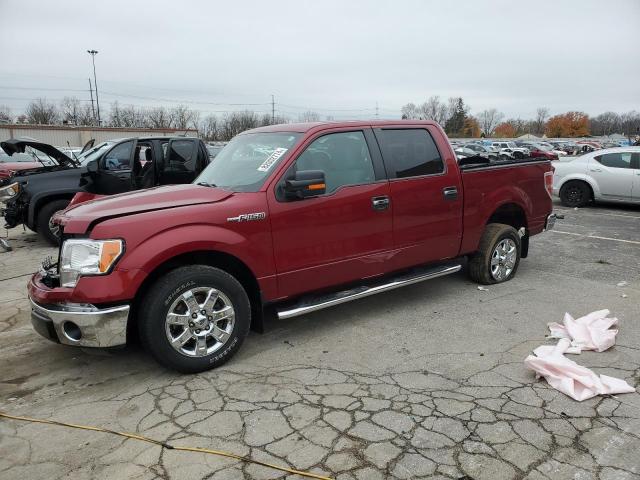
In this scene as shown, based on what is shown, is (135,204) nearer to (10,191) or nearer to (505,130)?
(10,191)

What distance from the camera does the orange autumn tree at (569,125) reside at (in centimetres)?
13150

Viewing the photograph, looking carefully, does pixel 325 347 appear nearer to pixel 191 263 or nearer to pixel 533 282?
pixel 191 263

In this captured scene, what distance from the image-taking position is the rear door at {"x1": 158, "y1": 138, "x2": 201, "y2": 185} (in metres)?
8.61

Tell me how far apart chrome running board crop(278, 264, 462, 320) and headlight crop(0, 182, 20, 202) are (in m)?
6.75

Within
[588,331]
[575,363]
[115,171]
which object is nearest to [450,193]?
[588,331]

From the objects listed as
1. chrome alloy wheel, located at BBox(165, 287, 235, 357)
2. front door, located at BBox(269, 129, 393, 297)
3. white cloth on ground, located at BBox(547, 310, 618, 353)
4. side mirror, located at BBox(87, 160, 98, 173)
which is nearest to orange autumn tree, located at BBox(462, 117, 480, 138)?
side mirror, located at BBox(87, 160, 98, 173)

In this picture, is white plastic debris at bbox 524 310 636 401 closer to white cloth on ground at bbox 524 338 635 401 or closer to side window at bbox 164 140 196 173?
white cloth on ground at bbox 524 338 635 401

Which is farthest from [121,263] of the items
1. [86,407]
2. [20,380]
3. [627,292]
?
[627,292]

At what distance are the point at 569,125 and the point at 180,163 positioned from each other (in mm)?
144831

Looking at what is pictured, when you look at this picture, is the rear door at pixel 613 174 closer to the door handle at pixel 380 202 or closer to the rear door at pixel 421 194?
the rear door at pixel 421 194

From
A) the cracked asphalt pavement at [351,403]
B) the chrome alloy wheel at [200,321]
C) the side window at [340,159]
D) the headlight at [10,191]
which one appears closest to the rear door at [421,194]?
the side window at [340,159]

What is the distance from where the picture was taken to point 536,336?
445cm

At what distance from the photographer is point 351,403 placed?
10.9 feet

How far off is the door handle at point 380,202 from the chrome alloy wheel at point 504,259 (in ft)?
6.33
